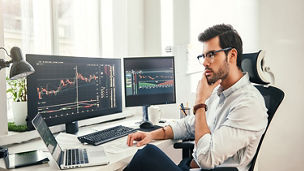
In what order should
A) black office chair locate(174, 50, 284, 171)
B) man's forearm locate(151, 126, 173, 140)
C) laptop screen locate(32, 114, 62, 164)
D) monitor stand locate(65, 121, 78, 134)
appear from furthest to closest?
monitor stand locate(65, 121, 78, 134) → man's forearm locate(151, 126, 173, 140) → black office chair locate(174, 50, 284, 171) → laptop screen locate(32, 114, 62, 164)

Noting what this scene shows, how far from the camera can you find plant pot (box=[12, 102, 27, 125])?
62.8 inches

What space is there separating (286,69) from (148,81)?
3.61 ft

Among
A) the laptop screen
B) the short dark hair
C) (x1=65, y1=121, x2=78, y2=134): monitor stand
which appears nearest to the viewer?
the laptop screen

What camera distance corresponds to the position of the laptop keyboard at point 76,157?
3.74ft

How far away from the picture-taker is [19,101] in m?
1.62

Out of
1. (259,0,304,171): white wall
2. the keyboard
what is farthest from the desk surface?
(259,0,304,171): white wall

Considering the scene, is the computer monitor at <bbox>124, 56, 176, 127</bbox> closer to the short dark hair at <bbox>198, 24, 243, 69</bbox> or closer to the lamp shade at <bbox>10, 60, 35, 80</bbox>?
the short dark hair at <bbox>198, 24, 243, 69</bbox>

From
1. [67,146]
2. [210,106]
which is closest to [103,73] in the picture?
[67,146]

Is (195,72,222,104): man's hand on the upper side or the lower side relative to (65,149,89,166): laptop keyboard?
upper

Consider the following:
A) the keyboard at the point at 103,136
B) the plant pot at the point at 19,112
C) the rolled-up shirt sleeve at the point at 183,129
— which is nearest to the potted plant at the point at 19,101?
the plant pot at the point at 19,112

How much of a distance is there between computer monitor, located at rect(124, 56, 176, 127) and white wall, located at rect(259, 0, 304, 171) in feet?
2.67

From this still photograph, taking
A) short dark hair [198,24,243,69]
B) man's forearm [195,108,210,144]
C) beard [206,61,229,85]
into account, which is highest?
short dark hair [198,24,243,69]

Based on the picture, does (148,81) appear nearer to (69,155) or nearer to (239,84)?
(239,84)

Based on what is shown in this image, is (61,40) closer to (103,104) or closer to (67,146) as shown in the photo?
(103,104)
